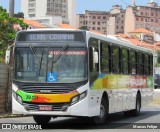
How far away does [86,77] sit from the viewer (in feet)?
49.2

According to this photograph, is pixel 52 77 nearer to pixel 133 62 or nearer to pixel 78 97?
pixel 78 97

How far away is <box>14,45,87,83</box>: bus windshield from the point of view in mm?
14922

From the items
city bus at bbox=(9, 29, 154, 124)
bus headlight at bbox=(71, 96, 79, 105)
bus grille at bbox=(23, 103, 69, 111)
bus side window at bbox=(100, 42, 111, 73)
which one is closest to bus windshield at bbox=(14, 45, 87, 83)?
city bus at bbox=(9, 29, 154, 124)

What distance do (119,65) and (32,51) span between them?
15.2 ft

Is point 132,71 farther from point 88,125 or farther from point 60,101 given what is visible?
point 60,101

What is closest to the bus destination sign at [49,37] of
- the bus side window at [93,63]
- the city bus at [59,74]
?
the city bus at [59,74]

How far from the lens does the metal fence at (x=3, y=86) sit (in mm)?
20484

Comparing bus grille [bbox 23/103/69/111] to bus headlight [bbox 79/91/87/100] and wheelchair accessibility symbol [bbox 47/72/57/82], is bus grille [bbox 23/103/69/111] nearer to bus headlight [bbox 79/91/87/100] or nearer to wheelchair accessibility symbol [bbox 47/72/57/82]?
bus headlight [bbox 79/91/87/100]

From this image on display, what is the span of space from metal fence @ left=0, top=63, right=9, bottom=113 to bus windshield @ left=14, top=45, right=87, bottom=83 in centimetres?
524

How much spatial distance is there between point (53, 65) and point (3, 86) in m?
6.23

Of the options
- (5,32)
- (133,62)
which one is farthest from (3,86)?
(133,62)

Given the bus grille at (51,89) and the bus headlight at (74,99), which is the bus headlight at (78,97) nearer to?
the bus headlight at (74,99)

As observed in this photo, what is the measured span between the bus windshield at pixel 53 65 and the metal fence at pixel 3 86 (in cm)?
524

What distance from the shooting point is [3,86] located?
68.0 feet
